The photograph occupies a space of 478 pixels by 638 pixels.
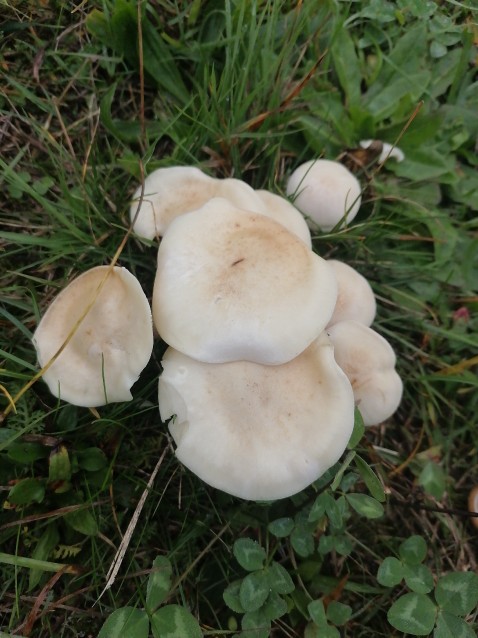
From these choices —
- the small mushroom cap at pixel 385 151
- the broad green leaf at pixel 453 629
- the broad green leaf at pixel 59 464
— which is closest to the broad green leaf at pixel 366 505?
the broad green leaf at pixel 453 629

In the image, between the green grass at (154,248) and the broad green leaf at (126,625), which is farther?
the green grass at (154,248)

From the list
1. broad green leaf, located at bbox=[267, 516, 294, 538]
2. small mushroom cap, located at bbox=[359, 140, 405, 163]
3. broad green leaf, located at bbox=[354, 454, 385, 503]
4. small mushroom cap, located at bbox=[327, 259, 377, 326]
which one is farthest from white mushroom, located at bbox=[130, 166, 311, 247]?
broad green leaf, located at bbox=[267, 516, 294, 538]

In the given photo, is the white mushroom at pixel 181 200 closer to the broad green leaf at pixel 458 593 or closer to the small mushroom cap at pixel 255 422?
the small mushroom cap at pixel 255 422

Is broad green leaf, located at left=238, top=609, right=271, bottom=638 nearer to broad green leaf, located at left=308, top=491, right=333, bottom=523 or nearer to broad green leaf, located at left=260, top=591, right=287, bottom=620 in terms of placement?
broad green leaf, located at left=260, top=591, right=287, bottom=620

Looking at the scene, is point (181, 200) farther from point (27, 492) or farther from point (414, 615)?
point (414, 615)

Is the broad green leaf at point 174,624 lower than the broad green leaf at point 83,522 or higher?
higher

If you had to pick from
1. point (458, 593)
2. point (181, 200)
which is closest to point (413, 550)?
point (458, 593)

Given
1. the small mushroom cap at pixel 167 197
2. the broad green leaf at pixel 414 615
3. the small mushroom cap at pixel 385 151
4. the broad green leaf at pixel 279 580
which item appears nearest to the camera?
the broad green leaf at pixel 414 615
